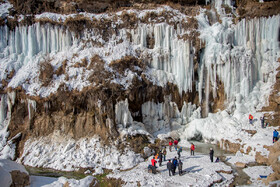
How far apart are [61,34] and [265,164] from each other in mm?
22483

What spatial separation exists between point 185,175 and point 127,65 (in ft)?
41.5

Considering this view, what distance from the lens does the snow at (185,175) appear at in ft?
40.9

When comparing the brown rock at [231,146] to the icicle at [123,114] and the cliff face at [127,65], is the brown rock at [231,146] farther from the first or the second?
the icicle at [123,114]

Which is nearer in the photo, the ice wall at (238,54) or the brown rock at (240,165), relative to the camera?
the brown rock at (240,165)

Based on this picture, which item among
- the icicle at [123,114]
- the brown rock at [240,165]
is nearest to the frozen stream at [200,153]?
the brown rock at [240,165]

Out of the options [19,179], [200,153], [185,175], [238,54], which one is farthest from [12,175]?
[238,54]

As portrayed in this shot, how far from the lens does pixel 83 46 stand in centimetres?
2417

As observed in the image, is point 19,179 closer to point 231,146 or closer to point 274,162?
point 274,162

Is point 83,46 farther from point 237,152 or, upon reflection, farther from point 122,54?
point 237,152

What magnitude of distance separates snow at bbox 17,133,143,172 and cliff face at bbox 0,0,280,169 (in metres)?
0.72

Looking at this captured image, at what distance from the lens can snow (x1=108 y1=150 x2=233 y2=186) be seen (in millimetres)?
12457

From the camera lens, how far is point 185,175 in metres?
13.3

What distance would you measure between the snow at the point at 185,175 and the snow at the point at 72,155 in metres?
1.39

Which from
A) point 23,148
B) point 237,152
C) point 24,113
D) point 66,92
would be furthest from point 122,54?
point 237,152
